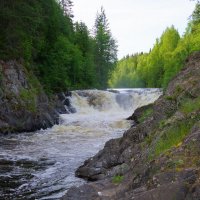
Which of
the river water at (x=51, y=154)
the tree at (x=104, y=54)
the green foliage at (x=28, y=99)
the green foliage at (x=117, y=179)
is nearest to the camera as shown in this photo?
the green foliage at (x=117, y=179)

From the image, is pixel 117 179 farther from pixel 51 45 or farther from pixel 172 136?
pixel 51 45

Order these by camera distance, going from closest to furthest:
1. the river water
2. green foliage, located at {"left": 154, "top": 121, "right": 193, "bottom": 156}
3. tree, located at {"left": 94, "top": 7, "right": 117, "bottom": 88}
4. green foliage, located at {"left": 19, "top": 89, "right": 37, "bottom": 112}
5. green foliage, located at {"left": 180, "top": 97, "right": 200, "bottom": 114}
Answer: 1. green foliage, located at {"left": 154, "top": 121, "right": 193, "bottom": 156}
2. green foliage, located at {"left": 180, "top": 97, "right": 200, "bottom": 114}
3. the river water
4. green foliage, located at {"left": 19, "top": 89, "right": 37, "bottom": 112}
5. tree, located at {"left": 94, "top": 7, "right": 117, "bottom": 88}

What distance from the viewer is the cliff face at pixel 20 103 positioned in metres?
22.1

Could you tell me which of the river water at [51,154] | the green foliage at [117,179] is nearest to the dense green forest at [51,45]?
the river water at [51,154]

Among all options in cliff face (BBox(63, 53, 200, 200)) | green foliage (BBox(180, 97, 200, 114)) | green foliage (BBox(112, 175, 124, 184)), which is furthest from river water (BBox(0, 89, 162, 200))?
green foliage (BBox(180, 97, 200, 114))

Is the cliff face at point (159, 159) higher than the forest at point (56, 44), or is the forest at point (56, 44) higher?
the forest at point (56, 44)

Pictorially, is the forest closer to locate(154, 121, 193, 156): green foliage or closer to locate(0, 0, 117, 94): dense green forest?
locate(0, 0, 117, 94): dense green forest

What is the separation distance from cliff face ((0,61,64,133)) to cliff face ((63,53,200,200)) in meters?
10.5

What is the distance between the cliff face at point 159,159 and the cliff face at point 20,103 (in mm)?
10507

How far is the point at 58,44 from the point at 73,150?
72.6ft

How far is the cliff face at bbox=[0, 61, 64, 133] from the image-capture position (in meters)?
22.1

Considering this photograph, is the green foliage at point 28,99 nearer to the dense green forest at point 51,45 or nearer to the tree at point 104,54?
the dense green forest at point 51,45

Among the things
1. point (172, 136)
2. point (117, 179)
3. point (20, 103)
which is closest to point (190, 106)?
point (172, 136)

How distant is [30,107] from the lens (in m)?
24.1
